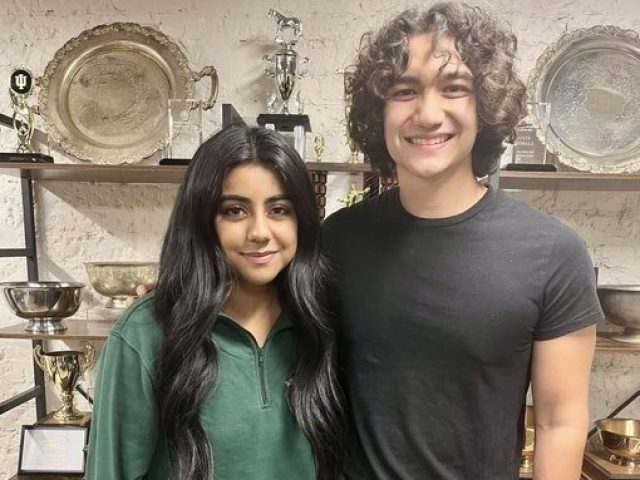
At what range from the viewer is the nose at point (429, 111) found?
31.0 inches

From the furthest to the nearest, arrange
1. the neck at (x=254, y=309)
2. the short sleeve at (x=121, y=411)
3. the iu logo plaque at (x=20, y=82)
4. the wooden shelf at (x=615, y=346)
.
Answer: the iu logo plaque at (x=20, y=82) → the wooden shelf at (x=615, y=346) → the neck at (x=254, y=309) → the short sleeve at (x=121, y=411)

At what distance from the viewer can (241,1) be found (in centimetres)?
163

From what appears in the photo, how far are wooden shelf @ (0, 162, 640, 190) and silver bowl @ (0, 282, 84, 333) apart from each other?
1.09 ft

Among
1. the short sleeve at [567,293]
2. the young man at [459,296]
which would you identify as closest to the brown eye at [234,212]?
the young man at [459,296]

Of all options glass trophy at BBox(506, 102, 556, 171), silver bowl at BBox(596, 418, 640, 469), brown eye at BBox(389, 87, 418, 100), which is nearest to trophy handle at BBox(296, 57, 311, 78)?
glass trophy at BBox(506, 102, 556, 171)

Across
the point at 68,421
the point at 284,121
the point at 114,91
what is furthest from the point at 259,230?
the point at 68,421

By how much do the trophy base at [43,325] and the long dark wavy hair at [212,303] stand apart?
792 millimetres

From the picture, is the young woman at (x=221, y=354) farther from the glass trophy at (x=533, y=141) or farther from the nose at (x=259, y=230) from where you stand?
the glass trophy at (x=533, y=141)

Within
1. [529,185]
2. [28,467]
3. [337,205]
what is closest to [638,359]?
[529,185]

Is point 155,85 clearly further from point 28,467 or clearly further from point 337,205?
point 28,467

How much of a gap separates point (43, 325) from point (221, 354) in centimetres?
86

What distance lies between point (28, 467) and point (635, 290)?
5.97 ft

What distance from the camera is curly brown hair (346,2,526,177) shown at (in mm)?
816

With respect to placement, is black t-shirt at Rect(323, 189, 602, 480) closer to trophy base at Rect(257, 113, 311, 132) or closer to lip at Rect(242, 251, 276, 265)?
lip at Rect(242, 251, 276, 265)
